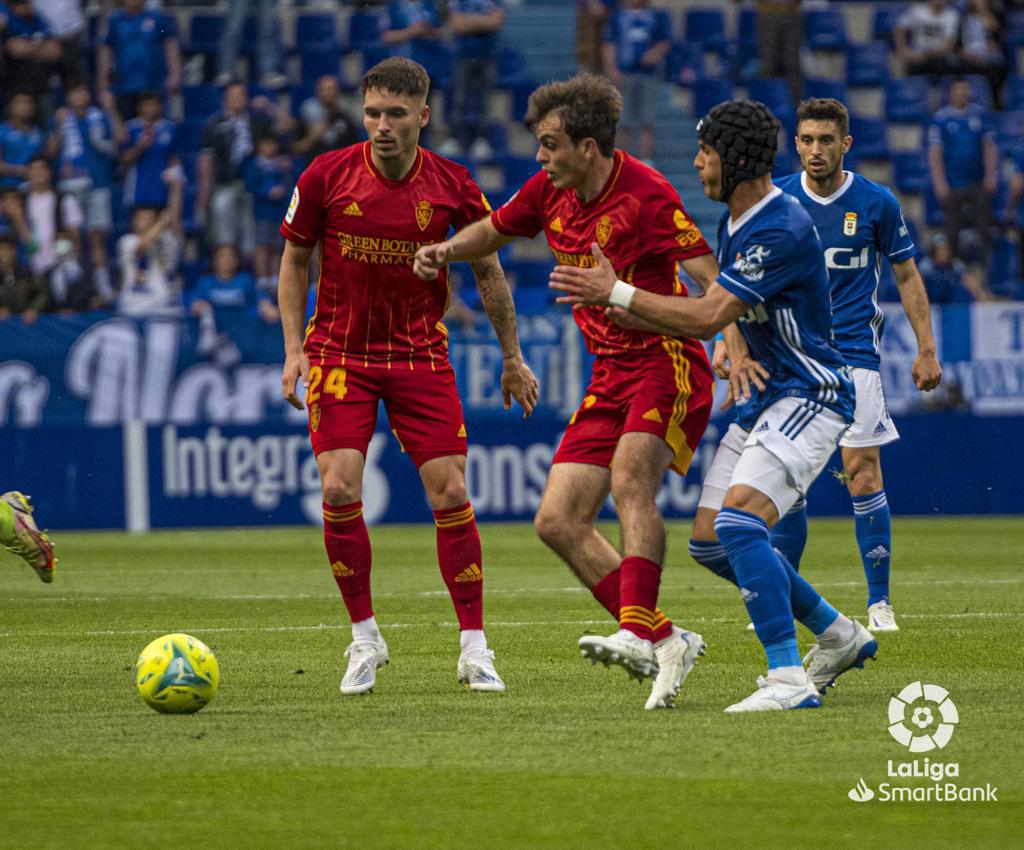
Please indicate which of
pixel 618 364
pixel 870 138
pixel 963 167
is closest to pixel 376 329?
pixel 618 364

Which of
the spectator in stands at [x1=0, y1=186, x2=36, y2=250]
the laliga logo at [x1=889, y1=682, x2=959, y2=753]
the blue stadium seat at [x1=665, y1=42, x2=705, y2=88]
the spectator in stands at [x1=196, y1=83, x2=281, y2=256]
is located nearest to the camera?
the laliga logo at [x1=889, y1=682, x2=959, y2=753]

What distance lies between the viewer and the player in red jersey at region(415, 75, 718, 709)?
21.3ft

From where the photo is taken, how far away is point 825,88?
74.8 ft

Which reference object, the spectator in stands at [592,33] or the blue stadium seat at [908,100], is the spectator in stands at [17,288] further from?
the blue stadium seat at [908,100]

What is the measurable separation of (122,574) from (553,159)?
708cm

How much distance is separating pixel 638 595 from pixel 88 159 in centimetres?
1488

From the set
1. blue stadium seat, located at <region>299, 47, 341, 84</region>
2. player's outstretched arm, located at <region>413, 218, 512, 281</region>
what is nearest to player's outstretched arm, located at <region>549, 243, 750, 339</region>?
player's outstretched arm, located at <region>413, 218, 512, 281</region>

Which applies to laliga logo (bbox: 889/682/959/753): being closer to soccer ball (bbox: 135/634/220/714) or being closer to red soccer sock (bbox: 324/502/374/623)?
red soccer sock (bbox: 324/502/374/623)

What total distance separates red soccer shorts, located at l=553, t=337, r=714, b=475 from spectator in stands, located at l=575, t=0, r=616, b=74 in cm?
1525

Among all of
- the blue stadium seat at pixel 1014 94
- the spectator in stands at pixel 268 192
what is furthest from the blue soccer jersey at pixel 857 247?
the blue stadium seat at pixel 1014 94

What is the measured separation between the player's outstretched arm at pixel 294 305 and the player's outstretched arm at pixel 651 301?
1.47 metres

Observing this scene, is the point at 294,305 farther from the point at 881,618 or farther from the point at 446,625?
A: the point at 881,618

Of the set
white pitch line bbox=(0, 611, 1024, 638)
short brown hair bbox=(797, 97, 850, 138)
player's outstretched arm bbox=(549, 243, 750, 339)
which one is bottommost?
white pitch line bbox=(0, 611, 1024, 638)

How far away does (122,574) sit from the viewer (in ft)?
41.7
